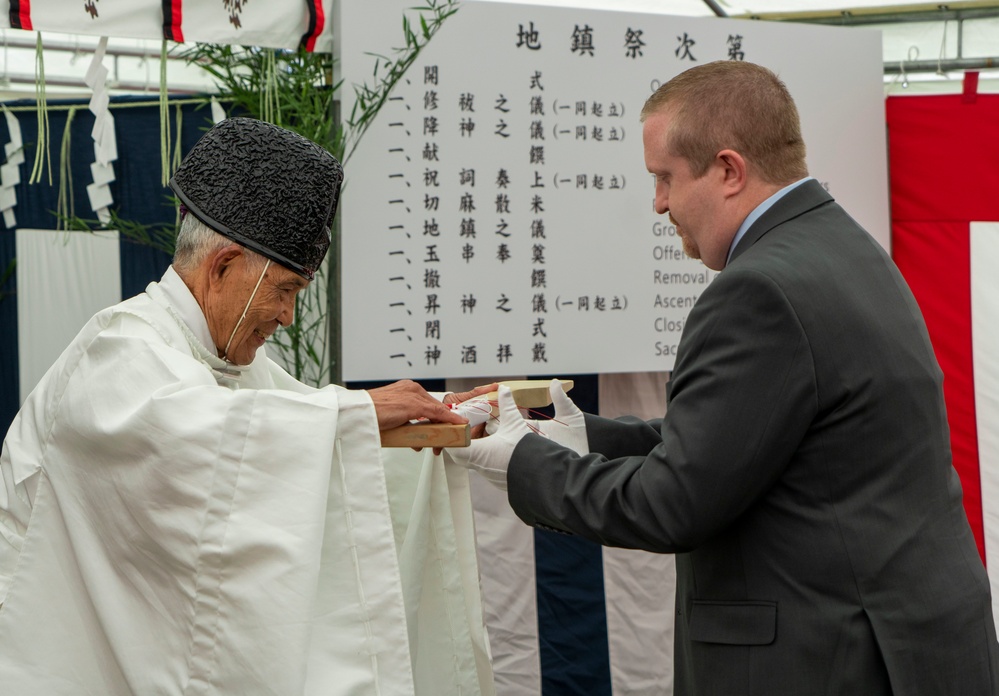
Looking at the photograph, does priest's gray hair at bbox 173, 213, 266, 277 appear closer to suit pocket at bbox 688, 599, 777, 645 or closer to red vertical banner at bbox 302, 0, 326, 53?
suit pocket at bbox 688, 599, 777, 645

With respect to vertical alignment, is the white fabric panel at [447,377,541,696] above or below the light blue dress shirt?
below

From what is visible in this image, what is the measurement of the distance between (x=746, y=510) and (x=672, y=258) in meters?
1.72

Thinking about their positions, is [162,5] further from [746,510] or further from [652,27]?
[746,510]

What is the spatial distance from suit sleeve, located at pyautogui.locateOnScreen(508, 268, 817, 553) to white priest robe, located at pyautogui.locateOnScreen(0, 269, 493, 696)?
14.4 inches

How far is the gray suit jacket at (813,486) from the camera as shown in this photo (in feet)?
4.67

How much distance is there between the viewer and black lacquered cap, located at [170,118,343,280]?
1.61 metres

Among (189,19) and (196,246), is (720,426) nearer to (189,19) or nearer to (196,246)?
(196,246)

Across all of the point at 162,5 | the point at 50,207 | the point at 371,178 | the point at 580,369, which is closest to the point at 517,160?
the point at 371,178

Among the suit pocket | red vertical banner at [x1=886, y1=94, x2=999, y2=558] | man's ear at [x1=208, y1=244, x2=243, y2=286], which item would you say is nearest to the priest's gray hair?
man's ear at [x1=208, y1=244, x2=243, y2=286]

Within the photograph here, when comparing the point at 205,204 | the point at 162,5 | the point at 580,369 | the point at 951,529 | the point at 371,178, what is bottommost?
the point at 951,529

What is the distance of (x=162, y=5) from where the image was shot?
2510mm

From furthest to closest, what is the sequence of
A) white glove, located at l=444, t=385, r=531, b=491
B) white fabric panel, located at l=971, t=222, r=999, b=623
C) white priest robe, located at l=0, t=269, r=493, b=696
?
white fabric panel, located at l=971, t=222, r=999, b=623 → white glove, located at l=444, t=385, r=531, b=491 → white priest robe, located at l=0, t=269, r=493, b=696

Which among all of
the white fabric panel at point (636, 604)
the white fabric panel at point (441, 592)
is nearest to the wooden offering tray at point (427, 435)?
the white fabric panel at point (441, 592)

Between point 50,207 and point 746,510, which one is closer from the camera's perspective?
point 746,510
